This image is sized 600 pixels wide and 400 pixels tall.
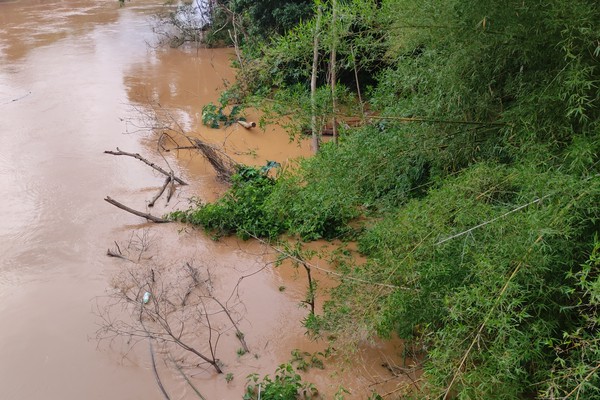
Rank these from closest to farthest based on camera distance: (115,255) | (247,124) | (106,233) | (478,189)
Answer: (478,189) < (115,255) < (106,233) < (247,124)

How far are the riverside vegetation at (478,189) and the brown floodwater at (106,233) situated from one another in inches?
30.9

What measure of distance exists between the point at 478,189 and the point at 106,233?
4428 mm

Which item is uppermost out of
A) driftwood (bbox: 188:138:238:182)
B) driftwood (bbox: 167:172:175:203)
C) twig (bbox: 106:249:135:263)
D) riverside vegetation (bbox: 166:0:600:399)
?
riverside vegetation (bbox: 166:0:600:399)

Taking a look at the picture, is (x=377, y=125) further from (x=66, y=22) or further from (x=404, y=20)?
(x=66, y=22)

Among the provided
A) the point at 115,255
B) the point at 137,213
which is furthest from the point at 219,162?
the point at 115,255

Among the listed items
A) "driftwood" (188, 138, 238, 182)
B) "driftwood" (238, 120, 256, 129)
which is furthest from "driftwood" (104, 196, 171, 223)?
"driftwood" (238, 120, 256, 129)

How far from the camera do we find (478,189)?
311 centimetres

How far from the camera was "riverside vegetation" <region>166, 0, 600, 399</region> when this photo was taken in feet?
8.08

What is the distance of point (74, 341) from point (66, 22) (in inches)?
590

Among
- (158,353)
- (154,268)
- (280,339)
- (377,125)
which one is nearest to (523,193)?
(377,125)

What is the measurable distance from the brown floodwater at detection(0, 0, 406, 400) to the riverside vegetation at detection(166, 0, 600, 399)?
0.79 metres

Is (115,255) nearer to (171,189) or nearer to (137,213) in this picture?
(137,213)

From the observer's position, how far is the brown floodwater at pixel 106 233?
399 centimetres

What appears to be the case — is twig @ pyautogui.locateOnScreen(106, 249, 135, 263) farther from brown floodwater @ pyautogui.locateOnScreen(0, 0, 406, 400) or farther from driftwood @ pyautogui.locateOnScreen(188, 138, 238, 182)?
driftwood @ pyautogui.locateOnScreen(188, 138, 238, 182)
